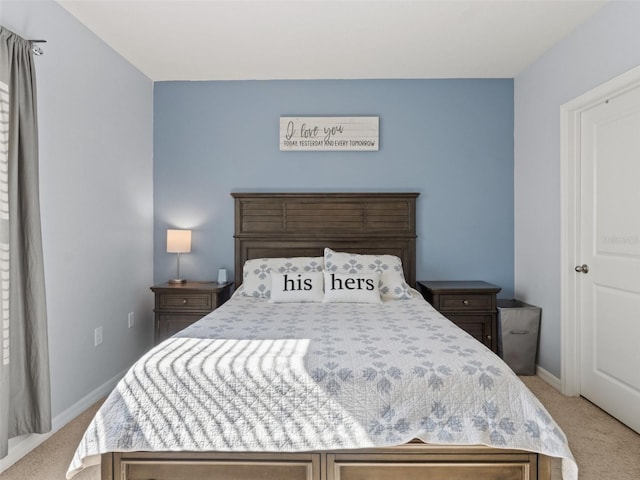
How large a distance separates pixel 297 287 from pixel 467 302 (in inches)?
56.9

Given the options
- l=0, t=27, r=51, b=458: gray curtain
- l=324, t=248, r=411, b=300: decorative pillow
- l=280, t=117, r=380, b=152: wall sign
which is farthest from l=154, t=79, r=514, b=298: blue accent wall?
l=0, t=27, r=51, b=458: gray curtain

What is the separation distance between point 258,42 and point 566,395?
11.4 ft

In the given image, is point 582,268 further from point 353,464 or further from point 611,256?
point 353,464

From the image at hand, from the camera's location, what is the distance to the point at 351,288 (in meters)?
3.12

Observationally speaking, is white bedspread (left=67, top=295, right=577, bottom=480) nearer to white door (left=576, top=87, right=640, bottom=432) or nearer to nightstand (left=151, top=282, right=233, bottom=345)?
white door (left=576, top=87, right=640, bottom=432)

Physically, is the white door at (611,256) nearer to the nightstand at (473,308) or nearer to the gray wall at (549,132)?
the gray wall at (549,132)

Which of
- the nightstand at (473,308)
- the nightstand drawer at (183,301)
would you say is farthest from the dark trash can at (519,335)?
the nightstand drawer at (183,301)

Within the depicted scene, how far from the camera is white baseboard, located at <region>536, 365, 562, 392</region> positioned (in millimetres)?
3191

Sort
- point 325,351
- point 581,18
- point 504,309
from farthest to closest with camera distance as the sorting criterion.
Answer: point 504,309 < point 581,18 < point 325,351

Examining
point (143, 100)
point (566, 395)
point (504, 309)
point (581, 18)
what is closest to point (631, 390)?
point (566, 395)

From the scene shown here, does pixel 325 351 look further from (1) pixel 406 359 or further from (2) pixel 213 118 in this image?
(2) pixel 213 118

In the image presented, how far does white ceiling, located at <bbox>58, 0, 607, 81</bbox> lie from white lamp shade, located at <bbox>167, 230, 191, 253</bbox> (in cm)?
144

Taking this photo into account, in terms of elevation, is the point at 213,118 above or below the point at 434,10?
below

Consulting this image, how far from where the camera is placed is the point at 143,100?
379 centimetres
